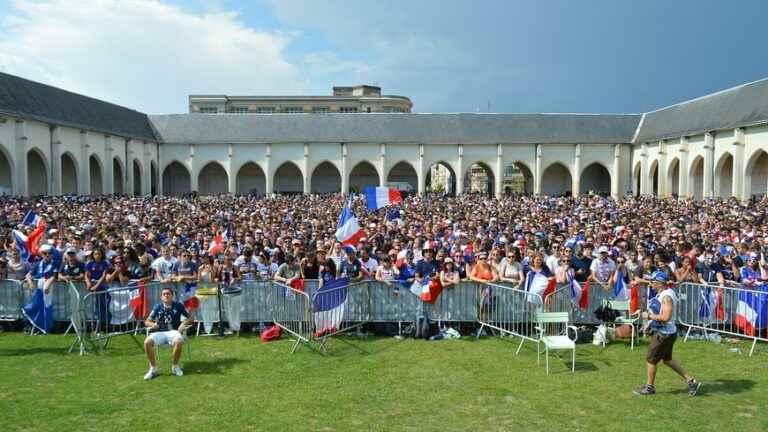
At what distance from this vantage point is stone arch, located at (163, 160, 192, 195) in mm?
57656

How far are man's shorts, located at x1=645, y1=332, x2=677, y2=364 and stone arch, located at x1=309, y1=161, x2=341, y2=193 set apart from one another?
176ft

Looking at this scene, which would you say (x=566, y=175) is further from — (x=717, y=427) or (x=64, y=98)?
(x=717, y=427)

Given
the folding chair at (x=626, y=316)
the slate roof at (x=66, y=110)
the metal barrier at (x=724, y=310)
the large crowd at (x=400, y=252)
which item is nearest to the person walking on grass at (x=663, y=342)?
the large crowd at (x=400, y=252)

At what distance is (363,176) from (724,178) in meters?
33.6

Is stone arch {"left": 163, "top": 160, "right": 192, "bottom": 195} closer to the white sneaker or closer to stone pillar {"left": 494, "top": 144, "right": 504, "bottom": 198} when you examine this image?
stone pillar {"left": 494, "top": 144, "right": 504, "bottom": 198}

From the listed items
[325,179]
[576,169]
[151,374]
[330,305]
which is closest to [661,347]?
[330,305]

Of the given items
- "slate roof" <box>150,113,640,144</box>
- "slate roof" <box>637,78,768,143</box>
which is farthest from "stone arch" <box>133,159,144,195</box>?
"slate roof" <box>637,78,768,143</box>

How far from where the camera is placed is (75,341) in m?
9.09

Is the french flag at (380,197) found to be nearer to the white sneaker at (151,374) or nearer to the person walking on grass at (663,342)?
the white sneaker at (151,374)

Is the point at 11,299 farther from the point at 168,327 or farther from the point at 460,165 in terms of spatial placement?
the point at 460,165

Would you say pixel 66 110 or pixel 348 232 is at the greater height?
pixel 66 110

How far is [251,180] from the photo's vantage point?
6012 cm

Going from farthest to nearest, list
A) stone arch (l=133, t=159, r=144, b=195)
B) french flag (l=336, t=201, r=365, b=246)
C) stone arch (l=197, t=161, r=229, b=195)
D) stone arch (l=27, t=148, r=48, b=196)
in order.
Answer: stone arch (l=197, t=161, r=229, b=195) < stone arch (l=133, t=159, r=144, b=195) < stone arch (l=27, t=148, r=48, b=196) < french flag (l=336, t=201, r=365, b=246)

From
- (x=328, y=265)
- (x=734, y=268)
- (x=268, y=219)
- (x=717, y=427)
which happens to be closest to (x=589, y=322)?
(x=734, y=268)
